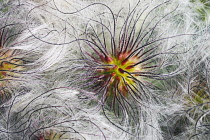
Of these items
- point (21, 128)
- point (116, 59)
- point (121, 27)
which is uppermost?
point (121, 27)

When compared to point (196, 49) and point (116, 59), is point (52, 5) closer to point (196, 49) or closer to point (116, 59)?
point (116, 59)

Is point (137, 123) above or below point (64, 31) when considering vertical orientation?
below

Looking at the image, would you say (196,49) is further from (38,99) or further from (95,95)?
(38,99)

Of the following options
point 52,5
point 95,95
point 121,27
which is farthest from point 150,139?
point 52,5

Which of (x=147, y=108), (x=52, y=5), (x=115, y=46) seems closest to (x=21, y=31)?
(x=52, y=5)

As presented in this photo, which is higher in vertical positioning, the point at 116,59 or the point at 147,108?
the point at 116,59
